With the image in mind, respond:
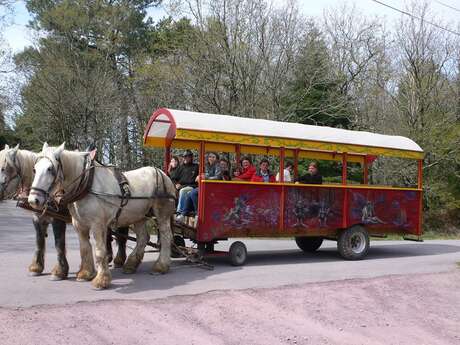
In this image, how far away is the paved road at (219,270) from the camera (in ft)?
25.4

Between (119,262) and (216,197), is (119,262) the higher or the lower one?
the lower one

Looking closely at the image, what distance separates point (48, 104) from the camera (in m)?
26.6

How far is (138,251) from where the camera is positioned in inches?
375

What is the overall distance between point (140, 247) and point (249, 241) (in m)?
6.58

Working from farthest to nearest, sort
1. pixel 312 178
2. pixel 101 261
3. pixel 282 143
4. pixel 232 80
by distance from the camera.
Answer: pixel 232 80
pixel 312 178
pixel 282 143
pixel 101 261

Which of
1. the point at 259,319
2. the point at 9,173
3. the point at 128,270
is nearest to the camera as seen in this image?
the point at 259,319

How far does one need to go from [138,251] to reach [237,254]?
2124 millimetres

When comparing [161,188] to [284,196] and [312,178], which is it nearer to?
[284,196]

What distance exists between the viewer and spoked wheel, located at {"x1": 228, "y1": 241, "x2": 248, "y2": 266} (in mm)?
10643

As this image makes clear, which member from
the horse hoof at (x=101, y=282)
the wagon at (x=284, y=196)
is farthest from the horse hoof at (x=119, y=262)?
the horse hoof at (x=101, y=282)

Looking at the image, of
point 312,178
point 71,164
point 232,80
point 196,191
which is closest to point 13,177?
point 71,164

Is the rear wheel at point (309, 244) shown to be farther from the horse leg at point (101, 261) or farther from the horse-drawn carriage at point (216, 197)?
the horse leg at point (101, 261)

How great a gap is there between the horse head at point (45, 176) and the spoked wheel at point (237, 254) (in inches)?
154

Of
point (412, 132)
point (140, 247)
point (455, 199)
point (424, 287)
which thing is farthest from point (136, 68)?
point (424, 287)
